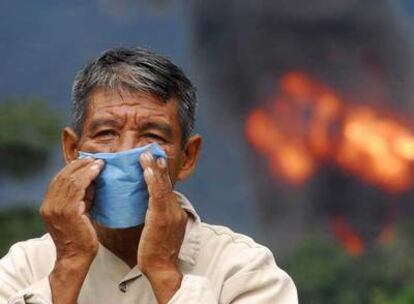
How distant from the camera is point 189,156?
4.38 meters

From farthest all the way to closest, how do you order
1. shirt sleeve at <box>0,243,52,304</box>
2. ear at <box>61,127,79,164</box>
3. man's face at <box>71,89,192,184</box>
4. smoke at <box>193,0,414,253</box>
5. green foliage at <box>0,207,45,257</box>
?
smoke at <box>193,0,414,253</box> < green foliage at <box>0,207,45,257</box> < ear at <box>61,127,79,164</box> < man's face at <box>71,89,192,184</box> < shirt sleeve at <box>0,243,52,304</box>

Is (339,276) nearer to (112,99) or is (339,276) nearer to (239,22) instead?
(239,22)

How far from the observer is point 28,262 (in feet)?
14.1

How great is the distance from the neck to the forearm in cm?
16

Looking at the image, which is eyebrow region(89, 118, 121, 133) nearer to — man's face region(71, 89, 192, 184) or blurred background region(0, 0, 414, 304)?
man's face region(71, 89, 192, 184)

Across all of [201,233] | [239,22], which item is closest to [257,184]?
[239,22]

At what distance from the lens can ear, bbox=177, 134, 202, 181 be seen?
434cm

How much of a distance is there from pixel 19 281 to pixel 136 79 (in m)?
0.58

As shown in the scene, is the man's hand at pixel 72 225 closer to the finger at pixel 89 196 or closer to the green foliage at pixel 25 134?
the finger at pixel 89 196

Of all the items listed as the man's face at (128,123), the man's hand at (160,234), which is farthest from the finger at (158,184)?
the man's face at (128,123)

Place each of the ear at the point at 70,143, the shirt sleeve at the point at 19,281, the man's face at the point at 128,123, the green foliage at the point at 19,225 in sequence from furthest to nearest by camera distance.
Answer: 1. the green foliage at the point at 19,225
2. the ear at the point at 70,143
3. the man's face at the point at 128,123
4. the shirt sleeve at the point at 19,281

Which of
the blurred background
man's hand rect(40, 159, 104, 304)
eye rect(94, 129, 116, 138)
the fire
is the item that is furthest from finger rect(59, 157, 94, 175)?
the fire

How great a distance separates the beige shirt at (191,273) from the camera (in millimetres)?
4227

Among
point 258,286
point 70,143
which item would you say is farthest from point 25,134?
point 258,286
